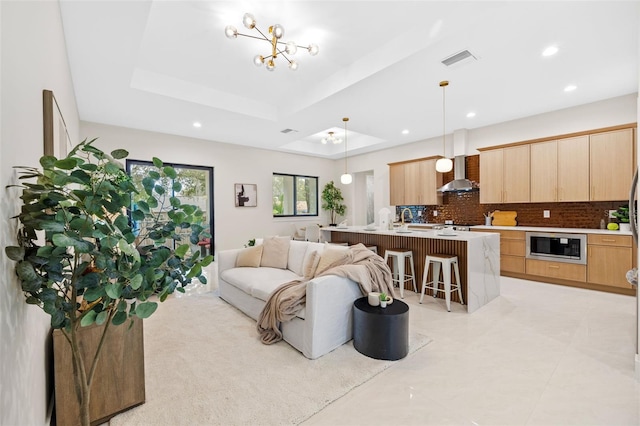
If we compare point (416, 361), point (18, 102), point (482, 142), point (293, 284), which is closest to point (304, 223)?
point (482, 142)

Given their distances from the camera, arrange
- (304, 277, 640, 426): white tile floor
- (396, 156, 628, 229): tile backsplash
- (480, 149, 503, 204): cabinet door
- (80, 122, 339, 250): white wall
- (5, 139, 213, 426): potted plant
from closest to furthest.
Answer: (5, 139, 213, 426): potted plant → (304, 277, 640, 426): white tile floor → (396, 156, 628, 229): tile backsplash → (80, 122, 339, 250): white wall → (480, 149, 503, 204): cabinet door

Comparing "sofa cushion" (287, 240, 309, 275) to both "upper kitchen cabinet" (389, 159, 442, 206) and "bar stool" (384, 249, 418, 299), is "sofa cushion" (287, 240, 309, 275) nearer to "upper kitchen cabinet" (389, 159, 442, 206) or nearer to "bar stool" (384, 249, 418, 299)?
"bar stool" (384, 249, 418, 299)

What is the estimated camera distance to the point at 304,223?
26.4 ft

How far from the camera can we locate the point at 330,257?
2.84 meters

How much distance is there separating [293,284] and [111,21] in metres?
2.76

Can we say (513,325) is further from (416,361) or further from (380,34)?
(380,34)

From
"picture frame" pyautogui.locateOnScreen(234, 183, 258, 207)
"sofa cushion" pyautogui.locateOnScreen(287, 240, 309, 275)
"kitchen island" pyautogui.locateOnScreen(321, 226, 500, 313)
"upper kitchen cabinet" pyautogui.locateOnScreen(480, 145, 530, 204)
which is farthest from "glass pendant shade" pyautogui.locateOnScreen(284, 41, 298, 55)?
"upper kitchen cabinet" pyautogui.locateOnScreen(480, 145, 530, 204)

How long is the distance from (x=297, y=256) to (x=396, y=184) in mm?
4249

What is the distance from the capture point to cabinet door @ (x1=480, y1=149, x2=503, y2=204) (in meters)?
5.26

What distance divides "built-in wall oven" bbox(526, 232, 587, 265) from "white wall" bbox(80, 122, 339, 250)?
525 centimetres

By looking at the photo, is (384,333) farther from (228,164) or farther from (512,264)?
(228,164)

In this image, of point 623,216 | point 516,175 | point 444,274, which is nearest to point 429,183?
point 516,175

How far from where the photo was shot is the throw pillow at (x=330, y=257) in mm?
2768

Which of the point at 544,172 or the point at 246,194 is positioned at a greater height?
the point at 544,172
